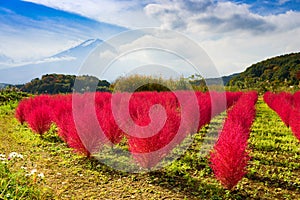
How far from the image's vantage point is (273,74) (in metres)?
49.2

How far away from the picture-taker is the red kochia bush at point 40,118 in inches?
Result: 297

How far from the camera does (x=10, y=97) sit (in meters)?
19.5

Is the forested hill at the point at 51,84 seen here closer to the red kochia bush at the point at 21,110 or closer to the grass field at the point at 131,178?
the red kochia bush at the point at 21,110

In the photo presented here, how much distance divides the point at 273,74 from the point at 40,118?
1894 inches

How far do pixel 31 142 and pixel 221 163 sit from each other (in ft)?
17.4

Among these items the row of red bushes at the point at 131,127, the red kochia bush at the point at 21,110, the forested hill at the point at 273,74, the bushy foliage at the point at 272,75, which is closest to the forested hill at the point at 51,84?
the red kochia bush at the point at 21,110

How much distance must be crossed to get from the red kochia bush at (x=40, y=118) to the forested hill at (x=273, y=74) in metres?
33.1

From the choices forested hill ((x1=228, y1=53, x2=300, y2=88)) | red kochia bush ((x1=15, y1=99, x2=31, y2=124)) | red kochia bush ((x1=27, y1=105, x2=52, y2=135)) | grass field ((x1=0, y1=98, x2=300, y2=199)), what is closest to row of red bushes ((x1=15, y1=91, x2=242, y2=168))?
red kochia bush ((x1=27, y1=105, x2=52, y2=135))

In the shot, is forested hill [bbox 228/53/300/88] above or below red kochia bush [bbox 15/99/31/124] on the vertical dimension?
above

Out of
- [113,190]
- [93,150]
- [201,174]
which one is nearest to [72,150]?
[93,150]

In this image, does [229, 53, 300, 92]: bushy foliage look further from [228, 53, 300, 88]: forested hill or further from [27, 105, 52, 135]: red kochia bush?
[27, 105, 52, 135]: red kochia bush

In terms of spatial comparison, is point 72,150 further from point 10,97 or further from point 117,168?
point 10,97

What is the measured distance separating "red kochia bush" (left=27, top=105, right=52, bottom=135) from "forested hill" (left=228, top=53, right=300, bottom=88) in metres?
33.1

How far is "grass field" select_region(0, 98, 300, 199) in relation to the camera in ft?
13.3
